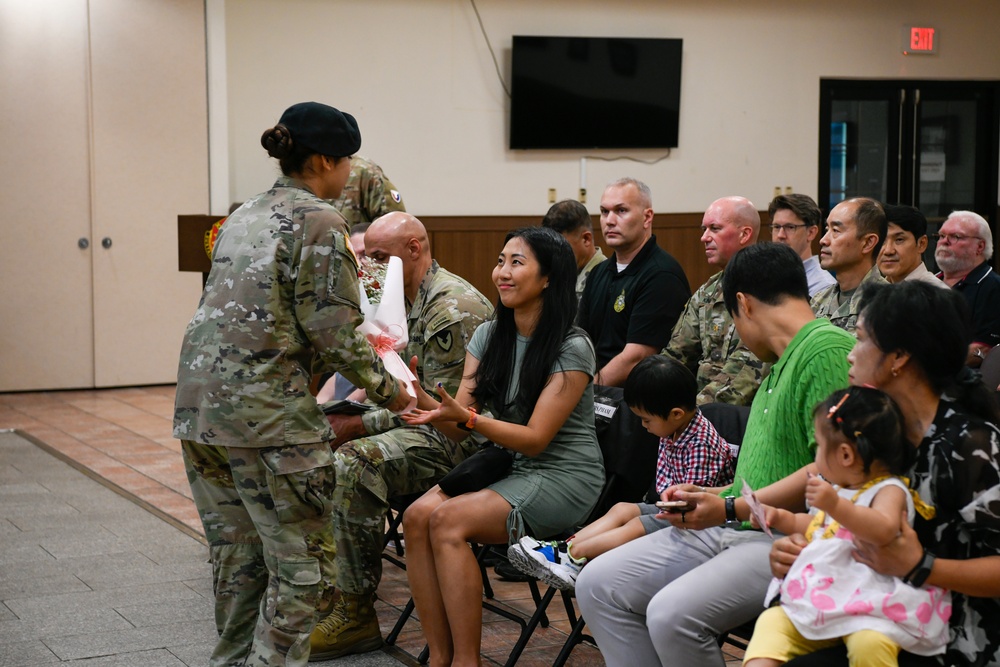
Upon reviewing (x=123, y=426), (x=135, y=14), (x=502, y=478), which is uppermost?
(x=135, y=14)

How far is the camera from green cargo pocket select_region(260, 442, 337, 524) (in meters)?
2.85

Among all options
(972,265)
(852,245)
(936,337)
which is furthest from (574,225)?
(936,337)

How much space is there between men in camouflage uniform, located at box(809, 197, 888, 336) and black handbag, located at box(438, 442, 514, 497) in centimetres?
156

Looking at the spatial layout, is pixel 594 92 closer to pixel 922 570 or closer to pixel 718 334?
pixel 718 334

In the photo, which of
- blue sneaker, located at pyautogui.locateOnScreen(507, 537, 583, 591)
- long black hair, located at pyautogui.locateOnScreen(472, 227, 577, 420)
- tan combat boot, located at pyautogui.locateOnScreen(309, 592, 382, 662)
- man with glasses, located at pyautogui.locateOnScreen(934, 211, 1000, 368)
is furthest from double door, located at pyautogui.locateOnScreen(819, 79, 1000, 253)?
blue sneaker, located at pyautogui.locateOnScreen(507, 537, 583, 591)

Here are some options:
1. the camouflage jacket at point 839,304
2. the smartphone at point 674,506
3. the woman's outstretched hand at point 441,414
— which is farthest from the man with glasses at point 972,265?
the smartphone at point 674,506

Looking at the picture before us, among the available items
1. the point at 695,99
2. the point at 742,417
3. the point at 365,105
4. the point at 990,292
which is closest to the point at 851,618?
the point at 742,417

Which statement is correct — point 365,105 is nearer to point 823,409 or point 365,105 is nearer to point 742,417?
point 742,417

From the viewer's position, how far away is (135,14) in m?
8.88

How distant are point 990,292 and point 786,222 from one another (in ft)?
4.14

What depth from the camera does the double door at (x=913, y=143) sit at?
11.1 metres

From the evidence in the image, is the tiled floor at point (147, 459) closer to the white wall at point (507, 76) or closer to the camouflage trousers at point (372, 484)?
the camouflage trousers at point (372, 484)

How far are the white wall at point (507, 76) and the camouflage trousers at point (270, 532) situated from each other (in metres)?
6.61

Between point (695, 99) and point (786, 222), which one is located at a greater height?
point (695, 99)
